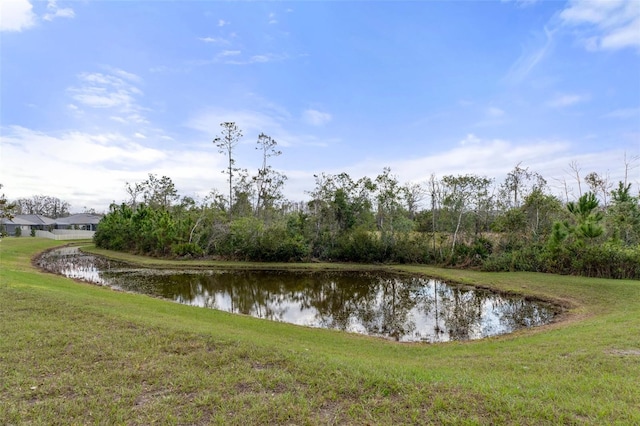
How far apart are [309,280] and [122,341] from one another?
1334 centimetres

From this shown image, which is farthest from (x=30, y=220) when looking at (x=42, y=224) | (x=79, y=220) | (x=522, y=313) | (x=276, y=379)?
(x=522, y=313)

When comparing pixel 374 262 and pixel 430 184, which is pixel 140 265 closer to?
pixel 374 262

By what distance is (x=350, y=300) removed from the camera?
45.5 feet

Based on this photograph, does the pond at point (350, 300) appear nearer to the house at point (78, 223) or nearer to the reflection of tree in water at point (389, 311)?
the reflection of tree in water at point (389, 311)

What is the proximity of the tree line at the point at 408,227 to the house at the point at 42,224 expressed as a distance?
3118 cm

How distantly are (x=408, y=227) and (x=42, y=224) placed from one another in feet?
203

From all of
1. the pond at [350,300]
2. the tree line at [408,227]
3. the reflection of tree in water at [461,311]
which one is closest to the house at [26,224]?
the tree line at [408,227]

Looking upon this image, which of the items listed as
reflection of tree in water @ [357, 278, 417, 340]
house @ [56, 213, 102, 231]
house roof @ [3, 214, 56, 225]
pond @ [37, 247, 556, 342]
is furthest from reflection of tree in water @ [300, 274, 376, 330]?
house @ [56, 213, 102, 231]

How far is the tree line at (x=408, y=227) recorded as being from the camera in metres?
15.8

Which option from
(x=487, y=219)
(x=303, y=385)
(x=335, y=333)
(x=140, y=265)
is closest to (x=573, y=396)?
(x=303, y=385)

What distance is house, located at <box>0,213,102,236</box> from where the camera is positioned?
50.4 metres

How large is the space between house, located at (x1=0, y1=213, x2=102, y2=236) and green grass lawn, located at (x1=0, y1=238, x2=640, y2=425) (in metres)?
51.8

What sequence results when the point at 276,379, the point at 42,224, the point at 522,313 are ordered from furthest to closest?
the point at 42,224 < the point at 522,313 < the point at 276,379

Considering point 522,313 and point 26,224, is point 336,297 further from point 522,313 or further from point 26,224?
point 26,224
